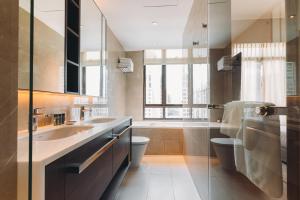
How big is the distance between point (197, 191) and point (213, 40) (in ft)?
5.73

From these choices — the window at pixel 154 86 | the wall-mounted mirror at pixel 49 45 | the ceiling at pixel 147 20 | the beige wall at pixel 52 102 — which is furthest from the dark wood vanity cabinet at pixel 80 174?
the window at pixel 154 86

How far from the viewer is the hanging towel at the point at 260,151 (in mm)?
1033

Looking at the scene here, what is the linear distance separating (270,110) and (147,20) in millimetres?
2484

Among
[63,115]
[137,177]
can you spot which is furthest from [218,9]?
[137,177]

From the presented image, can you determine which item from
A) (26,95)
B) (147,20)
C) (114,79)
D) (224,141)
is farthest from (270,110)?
(114,79)

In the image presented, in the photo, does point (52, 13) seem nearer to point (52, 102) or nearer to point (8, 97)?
point (52, 102)

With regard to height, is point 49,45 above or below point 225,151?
above

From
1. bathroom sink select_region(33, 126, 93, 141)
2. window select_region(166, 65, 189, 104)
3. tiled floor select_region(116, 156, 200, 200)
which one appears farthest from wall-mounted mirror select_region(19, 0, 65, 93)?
window select_region(166, 65, 189, 104)

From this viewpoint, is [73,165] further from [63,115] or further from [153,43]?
[153,43]

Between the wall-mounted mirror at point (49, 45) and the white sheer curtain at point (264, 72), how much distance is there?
157 cm

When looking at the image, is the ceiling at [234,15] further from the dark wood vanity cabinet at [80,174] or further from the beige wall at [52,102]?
the beige wall at [52,102]

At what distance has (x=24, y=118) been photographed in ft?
2.86

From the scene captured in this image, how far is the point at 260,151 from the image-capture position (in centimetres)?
118

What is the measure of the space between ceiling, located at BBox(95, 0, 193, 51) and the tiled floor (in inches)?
93.9
